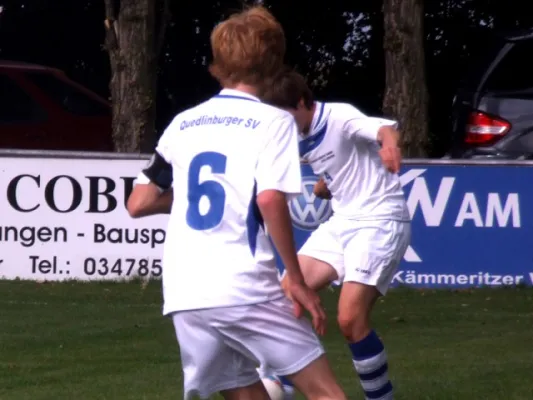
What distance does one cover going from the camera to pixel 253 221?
425 centimetres

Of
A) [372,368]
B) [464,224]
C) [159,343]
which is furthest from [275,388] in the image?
[464,224]

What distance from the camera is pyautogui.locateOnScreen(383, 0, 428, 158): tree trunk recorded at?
13078 millimetres

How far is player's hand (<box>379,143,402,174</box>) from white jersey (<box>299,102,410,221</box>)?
49 centimetres

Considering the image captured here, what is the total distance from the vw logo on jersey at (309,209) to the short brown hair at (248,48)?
682 cm

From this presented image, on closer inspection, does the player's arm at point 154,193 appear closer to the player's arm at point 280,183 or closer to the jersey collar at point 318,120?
the player's arm at point 280,183

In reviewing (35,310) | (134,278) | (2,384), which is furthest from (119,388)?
(134,278)

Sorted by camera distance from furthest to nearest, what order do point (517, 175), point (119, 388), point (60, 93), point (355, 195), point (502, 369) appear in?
point (60, 93) → point (517, 175) → point (502, 369) → point (119, 388) → point (355, 195)

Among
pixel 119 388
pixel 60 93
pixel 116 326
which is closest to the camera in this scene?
pixel 119 388

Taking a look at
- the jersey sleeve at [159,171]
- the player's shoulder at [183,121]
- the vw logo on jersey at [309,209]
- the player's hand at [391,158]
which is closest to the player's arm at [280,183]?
the player's shoulder at [183,121]

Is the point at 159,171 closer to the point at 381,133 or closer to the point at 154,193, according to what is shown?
the point at 154,193

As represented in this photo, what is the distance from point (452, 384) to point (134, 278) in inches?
185

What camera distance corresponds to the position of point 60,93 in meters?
15.6

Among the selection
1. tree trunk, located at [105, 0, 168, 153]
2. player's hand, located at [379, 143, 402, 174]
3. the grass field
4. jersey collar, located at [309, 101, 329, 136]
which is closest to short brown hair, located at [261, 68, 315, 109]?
player's hand, located at [379, 143, 402, 174]

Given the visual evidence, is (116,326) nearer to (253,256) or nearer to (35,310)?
(35,310)
